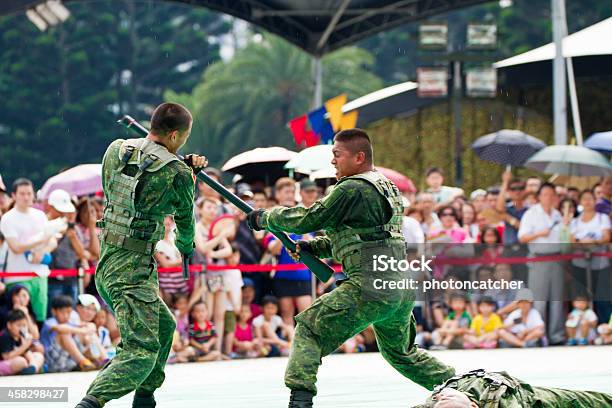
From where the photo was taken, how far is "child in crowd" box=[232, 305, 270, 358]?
561 inches

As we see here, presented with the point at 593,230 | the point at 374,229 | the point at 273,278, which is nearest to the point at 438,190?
the point at 593,230

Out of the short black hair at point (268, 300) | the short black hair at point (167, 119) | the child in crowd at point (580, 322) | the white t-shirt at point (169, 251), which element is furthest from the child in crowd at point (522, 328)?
the short black hair at point (167, 119)

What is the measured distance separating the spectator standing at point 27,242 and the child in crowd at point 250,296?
2291 mm

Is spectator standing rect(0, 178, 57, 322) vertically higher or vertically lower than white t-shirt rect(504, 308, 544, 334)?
higher

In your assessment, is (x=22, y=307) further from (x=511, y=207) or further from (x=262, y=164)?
(x=511, y=207)

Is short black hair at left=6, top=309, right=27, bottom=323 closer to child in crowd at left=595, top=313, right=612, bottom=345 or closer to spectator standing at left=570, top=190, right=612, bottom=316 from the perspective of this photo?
spectator standing at left=570, top=190, right=612, bottom=316

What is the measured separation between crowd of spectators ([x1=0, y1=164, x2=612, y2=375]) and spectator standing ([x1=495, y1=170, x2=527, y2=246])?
2 centimetres

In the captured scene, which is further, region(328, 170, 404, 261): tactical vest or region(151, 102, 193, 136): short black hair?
region(151, 102, 193, 136): short black hair

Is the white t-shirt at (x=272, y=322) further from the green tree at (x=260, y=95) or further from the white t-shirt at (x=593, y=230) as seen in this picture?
the green tree at (x=260, y=95)

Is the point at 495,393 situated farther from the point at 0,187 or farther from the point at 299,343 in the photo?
the point at 0,187

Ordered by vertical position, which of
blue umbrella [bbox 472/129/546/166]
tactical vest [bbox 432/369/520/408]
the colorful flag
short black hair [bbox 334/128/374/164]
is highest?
the colorful flag

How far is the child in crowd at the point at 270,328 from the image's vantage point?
1436 centimetres

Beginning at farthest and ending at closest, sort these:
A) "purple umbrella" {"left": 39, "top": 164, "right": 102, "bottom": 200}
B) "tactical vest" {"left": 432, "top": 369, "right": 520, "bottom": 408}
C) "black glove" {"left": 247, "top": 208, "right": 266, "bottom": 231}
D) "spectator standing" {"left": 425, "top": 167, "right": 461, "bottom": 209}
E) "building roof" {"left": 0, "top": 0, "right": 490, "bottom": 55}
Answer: "building roof" {"left": 0, "top": 0, "right": 490, "bottom": 55} < "spectator standing" {"left": 425, "top": 167, "right": 461, "bottom": 209} < "purple umbrella" {"left": 39, "top": 164, "right": 102, "bottom": 200} < "black glove" {"left": 247, "top": 208, "right": 266, "bottom": 231} < "tactical vest" {"left": 432, "top": 369, "right": 520, "bottom": 408}

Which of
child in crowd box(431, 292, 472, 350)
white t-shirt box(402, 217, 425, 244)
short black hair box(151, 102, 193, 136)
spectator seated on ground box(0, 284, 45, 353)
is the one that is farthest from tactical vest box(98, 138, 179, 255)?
child in crowd box(431, 292, 472, 350)
